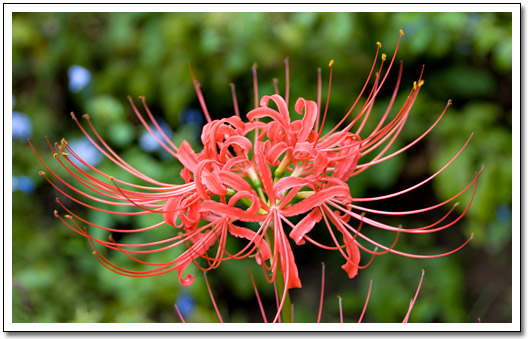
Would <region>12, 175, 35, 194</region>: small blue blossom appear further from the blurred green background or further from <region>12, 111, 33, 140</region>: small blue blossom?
<region>12, 111, 33, 140</region>: small blue blossom

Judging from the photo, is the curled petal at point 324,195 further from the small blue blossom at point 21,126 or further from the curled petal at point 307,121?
the small blue blossom at point 21,126

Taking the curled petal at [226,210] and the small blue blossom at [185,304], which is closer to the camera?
the curled petal at [226,210]

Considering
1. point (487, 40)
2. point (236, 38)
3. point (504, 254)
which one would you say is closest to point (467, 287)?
point (504, 254)

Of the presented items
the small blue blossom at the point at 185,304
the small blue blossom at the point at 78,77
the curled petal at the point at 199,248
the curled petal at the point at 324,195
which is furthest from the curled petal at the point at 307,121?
the small blue blossom at the point at 78,77

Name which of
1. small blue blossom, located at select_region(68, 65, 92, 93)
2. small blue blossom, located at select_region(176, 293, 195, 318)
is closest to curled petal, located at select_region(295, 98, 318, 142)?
small blue blossom, located at select_region(176, 293, 195, 318)

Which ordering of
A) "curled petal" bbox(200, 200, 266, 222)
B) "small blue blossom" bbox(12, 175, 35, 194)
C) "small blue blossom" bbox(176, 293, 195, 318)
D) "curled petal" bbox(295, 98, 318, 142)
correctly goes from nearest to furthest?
"curled petal" bbox(200, 200, 266, 222) < "curled petal" bbox(295, 98, 318, 142) < "small blue blossom" bbox(176, 293, 195, 318) < "small blue blossom" bbox(12, 175, 35, 194)
